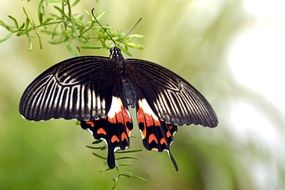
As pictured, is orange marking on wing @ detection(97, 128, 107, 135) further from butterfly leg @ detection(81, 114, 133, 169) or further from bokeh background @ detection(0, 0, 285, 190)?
bokeh background @ detection(0, 0, 285, 190)

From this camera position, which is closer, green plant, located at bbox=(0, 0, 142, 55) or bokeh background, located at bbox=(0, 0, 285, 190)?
green plant, located at bbox=(0, 0, 142, 55)

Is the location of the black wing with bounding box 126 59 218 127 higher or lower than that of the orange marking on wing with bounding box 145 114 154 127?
higher

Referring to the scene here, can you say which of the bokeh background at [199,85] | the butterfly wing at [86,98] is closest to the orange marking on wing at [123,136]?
the butterfly wing at [86,98]

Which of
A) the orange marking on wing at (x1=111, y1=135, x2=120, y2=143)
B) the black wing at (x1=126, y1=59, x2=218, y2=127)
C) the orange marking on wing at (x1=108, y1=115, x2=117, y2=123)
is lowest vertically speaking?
the orange marking on wing at (x1=111, y1=135, x2=120, y2=143)

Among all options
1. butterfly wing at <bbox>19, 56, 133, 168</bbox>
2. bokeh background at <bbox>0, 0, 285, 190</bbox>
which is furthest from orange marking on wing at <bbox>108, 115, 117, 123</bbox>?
bokeh background at <bbox>0, 0, 285, 190</bbox>

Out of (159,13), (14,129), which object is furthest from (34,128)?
(159,13)

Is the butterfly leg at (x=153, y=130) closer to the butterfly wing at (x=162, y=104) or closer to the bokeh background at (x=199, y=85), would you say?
the butterfly wing at (x=162, y=104)
